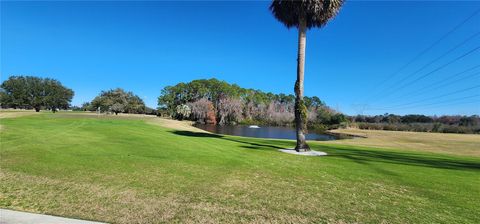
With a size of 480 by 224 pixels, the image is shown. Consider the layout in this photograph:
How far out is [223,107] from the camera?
91000mm

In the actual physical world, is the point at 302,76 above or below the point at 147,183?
above

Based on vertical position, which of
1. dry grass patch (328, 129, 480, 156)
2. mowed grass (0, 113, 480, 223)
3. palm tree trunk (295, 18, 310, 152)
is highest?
palm tree trunk (295, 18, 310, 152)

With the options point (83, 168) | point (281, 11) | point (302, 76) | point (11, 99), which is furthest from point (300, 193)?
point (11, 99)

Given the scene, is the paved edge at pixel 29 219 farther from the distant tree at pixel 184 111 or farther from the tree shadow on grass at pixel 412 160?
the distant tree at pixel 184 111

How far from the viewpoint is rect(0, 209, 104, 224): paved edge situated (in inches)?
173

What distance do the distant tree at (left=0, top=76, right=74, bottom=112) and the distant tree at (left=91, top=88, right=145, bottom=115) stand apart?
12777 millimetres

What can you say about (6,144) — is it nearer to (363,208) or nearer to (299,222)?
(299,222)

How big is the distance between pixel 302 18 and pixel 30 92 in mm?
100925

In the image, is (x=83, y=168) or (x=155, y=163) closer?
(x=83, y=168)

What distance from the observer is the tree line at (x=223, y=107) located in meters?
86.9

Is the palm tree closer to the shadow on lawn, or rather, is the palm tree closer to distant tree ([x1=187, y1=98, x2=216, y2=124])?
the shadow on lawn

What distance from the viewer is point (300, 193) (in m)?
6.91

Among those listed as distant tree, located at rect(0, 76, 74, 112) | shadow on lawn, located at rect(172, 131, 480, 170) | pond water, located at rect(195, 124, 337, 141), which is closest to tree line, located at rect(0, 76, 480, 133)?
distant tree, located at rect(0, 76, 74, 112)

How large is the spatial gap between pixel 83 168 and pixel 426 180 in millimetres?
10327
